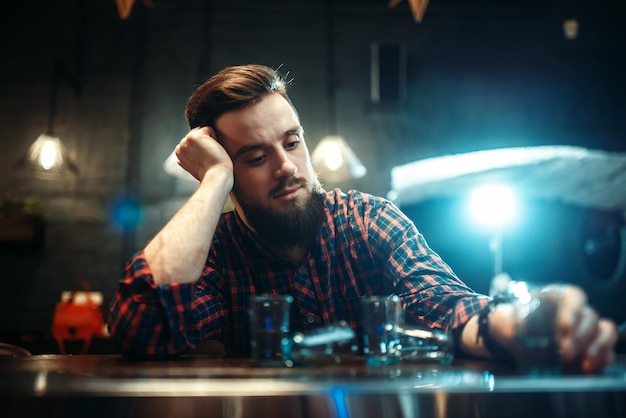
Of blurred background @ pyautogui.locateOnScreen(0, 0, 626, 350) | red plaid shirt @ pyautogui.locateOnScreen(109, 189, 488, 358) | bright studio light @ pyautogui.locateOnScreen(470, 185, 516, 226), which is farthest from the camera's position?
bright studio light @ pyautogui.locateOnScreen(470, 185, 516, 226)

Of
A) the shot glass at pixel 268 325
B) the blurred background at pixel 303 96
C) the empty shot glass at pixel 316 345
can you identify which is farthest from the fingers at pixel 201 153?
the blurred background at pixel 303 96

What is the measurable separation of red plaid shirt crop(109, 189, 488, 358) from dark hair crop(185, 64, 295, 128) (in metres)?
0.35

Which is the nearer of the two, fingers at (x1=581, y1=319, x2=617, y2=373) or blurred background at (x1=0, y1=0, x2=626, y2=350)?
fingers at (x1=581, y1=319, x2=617, y2=373)

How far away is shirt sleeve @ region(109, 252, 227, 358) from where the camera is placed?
1226 mm

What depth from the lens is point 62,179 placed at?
208 inches

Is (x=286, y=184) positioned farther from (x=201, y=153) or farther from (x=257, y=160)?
(x=201, y=153)

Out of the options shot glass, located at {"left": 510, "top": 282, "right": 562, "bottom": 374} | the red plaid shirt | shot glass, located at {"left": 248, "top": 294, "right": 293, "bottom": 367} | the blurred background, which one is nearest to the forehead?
the red plaid shirt

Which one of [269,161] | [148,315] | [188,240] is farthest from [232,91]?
[148,315]

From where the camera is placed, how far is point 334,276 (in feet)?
5.58

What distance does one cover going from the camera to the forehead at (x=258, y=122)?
169 centimetres

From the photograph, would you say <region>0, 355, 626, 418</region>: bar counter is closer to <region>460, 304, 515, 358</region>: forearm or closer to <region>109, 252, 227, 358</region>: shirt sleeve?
<region>460, 304, 515, 358</region>: forearm

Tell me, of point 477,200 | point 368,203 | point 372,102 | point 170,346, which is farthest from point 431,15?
point 170,346

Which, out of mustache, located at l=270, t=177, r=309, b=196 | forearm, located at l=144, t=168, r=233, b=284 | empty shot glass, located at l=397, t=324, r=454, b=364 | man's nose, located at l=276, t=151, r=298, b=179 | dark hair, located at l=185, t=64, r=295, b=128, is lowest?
empty shot glass, located at l=397, t=324, r=454, b=364

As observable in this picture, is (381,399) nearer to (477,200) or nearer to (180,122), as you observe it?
(180,122)
